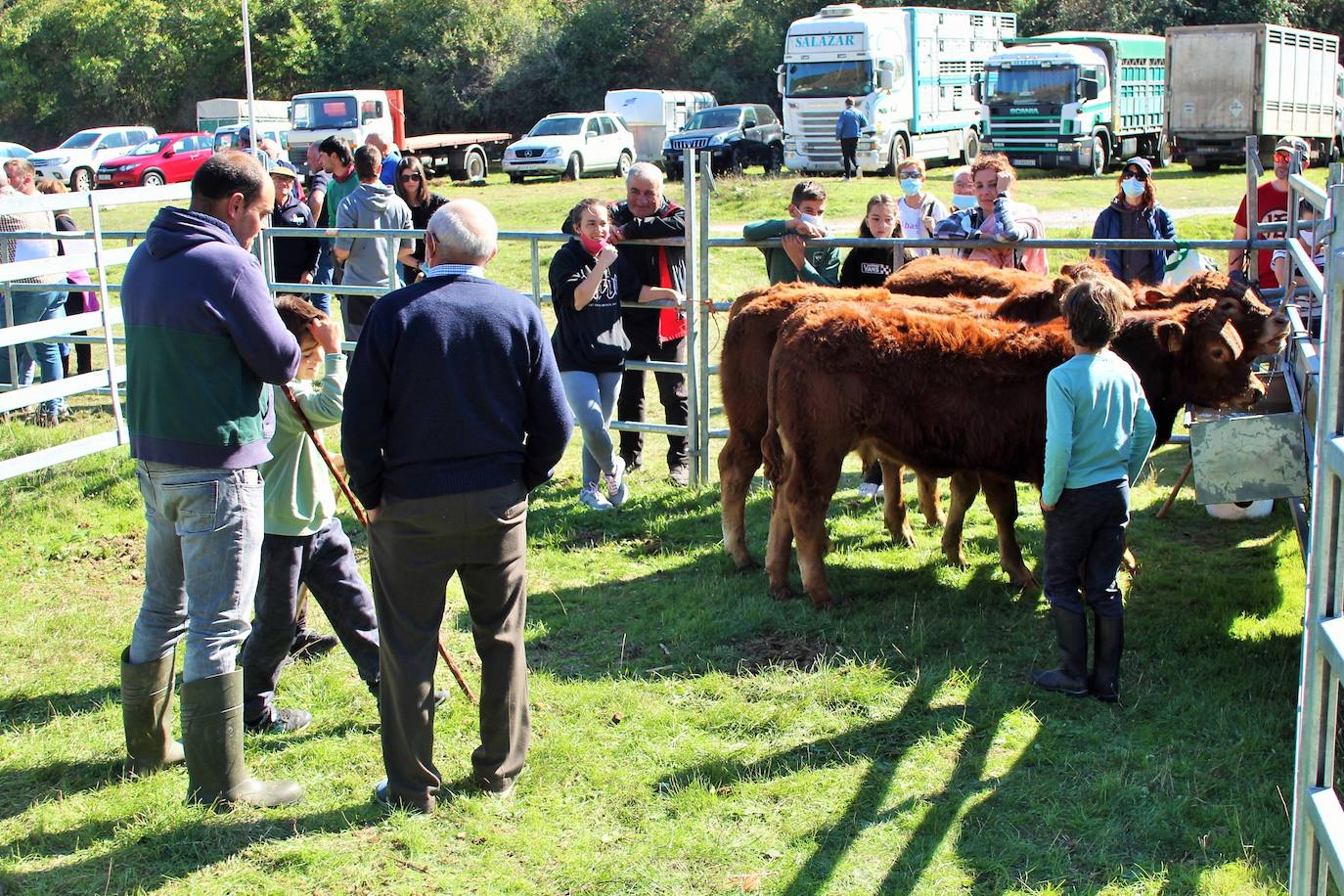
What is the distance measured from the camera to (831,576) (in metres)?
6.91

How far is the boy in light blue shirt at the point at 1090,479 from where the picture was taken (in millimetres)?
5055

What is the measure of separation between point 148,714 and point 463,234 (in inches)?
83.4

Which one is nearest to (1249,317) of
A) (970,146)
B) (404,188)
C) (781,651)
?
(781,651)

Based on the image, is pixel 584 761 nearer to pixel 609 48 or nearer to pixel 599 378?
pixel 599 378

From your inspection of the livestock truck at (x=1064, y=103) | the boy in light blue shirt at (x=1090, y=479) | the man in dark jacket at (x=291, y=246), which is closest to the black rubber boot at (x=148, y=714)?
the boy in light blue shirt at (x=1090, y=479)

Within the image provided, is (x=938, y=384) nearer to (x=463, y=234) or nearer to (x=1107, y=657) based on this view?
(x=1107, y=657)

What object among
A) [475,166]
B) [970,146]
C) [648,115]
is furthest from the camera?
[648,115]

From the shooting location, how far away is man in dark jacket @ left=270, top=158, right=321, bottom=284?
10500 millimetres

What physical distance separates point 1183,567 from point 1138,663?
5.05ft

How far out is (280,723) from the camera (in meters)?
5.18

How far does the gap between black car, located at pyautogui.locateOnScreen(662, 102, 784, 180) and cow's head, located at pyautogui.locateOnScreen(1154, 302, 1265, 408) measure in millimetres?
26163

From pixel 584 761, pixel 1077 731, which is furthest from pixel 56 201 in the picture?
pixel 1077 731

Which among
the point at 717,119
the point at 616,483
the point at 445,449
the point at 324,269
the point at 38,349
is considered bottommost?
the point at 616,483

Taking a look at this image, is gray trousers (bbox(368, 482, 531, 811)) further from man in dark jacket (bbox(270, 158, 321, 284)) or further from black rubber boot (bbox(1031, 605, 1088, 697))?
man in dark jacket (bbox(270, 158, 321, 284))
